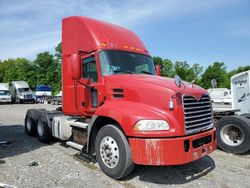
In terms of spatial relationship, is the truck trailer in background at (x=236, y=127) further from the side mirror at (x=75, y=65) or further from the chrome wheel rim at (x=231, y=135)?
the side mirror at (x=75, y=65)

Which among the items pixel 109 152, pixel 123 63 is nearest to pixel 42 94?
pixel 123 63

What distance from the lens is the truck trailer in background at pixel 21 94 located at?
39250mm

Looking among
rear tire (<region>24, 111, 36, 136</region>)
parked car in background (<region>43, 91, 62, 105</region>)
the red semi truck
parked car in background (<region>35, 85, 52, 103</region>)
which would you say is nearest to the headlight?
the red semi truck

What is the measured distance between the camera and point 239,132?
294 inches

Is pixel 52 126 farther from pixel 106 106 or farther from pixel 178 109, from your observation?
pixel 178 109

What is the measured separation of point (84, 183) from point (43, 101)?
126ft

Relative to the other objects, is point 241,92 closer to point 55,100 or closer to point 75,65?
point 75,65

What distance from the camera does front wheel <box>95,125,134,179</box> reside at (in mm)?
4985

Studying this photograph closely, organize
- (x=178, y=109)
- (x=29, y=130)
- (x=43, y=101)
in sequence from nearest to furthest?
1. (x=178, y=109)
2. (x=29, y=130)
3. (x=43, y=101)

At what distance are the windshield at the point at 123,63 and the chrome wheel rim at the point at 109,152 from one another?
156 cm

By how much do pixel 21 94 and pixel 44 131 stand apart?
33.4 m

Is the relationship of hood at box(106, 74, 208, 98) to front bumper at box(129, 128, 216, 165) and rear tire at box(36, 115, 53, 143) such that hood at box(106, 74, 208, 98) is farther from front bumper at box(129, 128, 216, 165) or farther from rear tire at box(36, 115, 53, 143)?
rear tire at box(36, 115, 53, 143)

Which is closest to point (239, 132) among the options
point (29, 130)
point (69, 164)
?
point (69, 164)

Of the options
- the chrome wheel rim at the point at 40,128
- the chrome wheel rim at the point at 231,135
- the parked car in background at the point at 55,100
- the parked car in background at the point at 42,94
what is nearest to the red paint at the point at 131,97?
the chrome wheel rim at the point at 40,128
